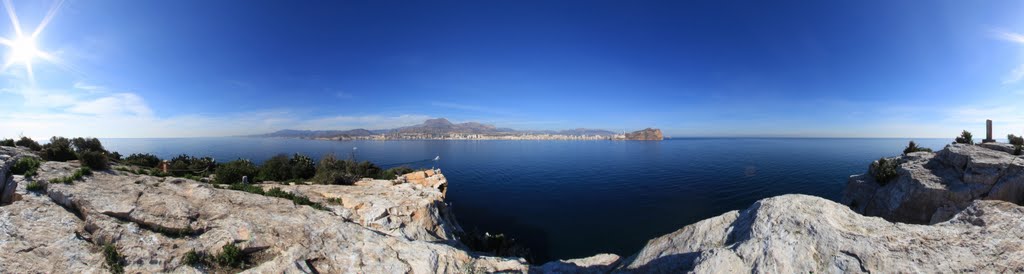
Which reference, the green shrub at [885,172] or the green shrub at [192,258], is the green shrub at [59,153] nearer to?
the green shrub at [192,258]

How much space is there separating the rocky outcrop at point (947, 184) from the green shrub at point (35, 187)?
129 feet

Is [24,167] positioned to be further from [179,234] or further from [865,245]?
A: [865,245]

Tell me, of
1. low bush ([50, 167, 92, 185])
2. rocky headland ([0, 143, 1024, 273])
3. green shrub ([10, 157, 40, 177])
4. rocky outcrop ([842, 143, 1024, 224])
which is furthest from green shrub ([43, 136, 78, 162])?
rocky outcrop ([842, 143, 1024, 224])

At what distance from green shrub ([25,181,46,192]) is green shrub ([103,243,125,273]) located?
554 centimetres

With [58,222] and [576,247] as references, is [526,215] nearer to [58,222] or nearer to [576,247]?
[576,247]

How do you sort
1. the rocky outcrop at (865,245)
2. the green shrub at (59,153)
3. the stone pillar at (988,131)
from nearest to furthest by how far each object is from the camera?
the rocky outcrop at (865,245)
the green shrub at (59,153)
the stone pillar at (988,131)

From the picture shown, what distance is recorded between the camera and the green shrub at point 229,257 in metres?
11.3

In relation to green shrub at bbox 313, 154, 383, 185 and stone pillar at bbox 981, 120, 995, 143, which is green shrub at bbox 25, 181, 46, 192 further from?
stone pillar at bbox 981, 120, 995, 143

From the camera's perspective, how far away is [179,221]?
12.7 m

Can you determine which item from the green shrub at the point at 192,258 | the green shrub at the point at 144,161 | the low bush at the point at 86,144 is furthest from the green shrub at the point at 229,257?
the green shrub at the point at 144,161

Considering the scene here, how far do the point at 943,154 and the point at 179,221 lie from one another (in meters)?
38.2

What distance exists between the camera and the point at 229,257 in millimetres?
11312

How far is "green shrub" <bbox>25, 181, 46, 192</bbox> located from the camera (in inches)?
492

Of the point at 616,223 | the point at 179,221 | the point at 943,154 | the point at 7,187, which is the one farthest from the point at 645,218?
the point at 7,187
